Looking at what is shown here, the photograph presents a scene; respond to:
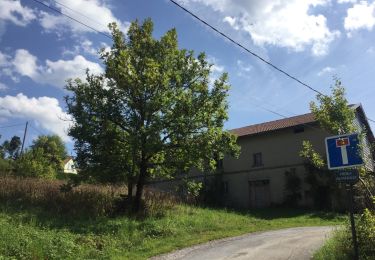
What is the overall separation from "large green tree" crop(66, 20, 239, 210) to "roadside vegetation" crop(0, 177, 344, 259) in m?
1.75

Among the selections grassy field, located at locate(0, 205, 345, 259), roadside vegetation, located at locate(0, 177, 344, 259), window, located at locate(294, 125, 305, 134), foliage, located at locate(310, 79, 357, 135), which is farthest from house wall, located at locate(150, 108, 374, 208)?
foliage, located at locate(310, 79, 357, 135)

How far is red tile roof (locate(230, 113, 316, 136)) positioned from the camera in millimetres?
34594

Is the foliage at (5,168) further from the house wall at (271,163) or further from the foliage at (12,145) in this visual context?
the foliage at (12,145)

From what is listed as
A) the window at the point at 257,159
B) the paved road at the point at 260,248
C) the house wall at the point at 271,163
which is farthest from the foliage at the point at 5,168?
the window at the point at 257,159

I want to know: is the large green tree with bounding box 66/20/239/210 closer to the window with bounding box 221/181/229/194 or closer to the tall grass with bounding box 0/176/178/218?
the tall grass with bounding box 0/176/178/218

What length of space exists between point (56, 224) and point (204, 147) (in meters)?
8.52

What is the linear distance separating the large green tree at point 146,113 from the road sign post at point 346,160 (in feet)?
38.7

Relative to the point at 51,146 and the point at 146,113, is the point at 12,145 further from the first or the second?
the point at 146,113

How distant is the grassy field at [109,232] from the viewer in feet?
42.6

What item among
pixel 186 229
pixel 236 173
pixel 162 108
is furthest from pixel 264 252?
pixel 236 173

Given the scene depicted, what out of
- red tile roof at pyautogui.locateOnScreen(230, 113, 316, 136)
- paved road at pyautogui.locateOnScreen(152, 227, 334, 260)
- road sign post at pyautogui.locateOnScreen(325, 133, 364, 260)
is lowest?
paved road at pyautogui.locateOnScreen(152, 227, 334, 260)

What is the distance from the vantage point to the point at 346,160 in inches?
368

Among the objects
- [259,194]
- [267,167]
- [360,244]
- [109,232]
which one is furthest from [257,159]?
[360,244]

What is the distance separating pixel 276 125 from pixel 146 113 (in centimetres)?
1845
